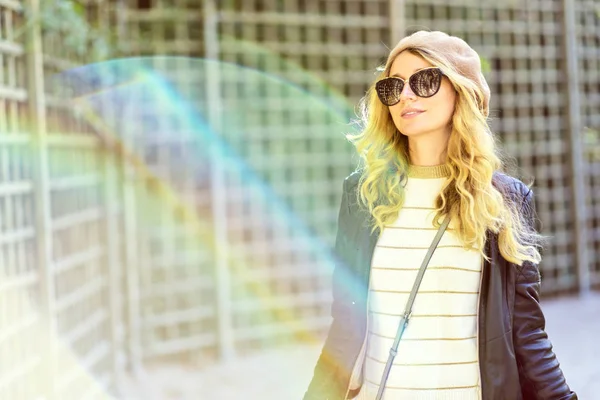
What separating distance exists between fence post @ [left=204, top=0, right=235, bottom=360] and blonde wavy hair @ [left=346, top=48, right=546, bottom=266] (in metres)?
4.46

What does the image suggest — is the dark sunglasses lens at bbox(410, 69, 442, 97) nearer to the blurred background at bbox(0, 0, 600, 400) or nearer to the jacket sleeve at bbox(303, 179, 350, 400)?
the jacket sleeve at bbox(303, 179, 350, 400)

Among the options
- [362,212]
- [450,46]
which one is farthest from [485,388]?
[450,46]

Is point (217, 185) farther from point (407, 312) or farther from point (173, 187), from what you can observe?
point (407, 312)

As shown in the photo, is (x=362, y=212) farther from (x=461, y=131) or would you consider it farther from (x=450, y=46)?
(x=450, y=46)

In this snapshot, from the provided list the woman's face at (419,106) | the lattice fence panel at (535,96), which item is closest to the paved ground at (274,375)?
the lattice fence panel at (535,96)

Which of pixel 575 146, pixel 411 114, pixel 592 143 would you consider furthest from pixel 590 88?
pixel 411 114

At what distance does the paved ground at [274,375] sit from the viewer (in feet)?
19.2

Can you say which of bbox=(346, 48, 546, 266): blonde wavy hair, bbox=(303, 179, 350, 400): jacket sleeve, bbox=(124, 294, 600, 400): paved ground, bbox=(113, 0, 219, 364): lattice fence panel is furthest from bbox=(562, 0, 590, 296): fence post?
bbox=(303, 179, 350, 400): jacket sleeve

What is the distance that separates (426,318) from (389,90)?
674 millimetres

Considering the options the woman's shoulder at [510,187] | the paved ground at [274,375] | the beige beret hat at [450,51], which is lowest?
the paved ground at [274,375]

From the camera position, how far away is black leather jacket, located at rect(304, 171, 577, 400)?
232 centimetres

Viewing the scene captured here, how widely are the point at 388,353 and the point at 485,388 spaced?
28 cm

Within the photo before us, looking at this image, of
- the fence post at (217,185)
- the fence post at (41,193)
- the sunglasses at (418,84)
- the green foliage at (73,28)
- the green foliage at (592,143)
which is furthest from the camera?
the green foliage at (592,143)

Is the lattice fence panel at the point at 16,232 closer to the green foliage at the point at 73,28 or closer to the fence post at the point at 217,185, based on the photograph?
the green foliage at the point at 73,28
